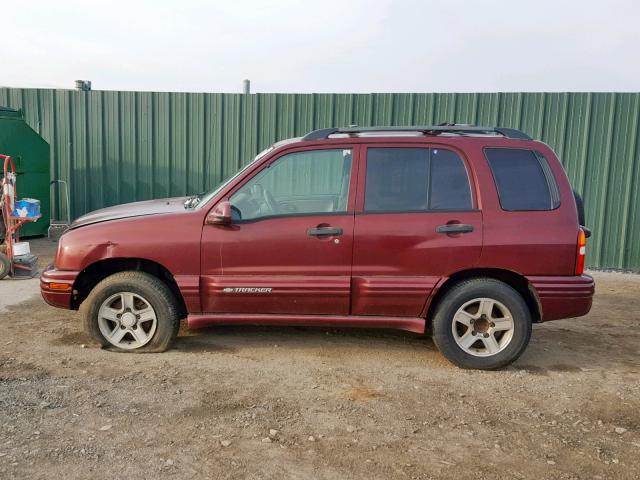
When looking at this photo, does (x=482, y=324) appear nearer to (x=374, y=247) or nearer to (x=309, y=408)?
(x=374, y=247)

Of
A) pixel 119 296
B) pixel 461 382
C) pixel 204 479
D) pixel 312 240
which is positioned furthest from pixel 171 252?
pixel 461 382

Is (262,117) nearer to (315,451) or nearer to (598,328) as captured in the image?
(598,328)

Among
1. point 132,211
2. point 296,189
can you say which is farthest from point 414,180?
point 132,211

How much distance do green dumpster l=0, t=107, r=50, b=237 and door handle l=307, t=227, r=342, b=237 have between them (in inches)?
272

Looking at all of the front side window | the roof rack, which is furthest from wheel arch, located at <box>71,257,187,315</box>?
the roof rack

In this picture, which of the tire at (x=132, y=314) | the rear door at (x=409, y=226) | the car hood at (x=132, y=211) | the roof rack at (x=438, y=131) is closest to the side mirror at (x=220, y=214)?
the car hood at (x=132, y=211)

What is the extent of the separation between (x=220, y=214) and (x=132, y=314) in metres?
1.14

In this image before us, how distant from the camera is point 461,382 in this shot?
13.7 ft

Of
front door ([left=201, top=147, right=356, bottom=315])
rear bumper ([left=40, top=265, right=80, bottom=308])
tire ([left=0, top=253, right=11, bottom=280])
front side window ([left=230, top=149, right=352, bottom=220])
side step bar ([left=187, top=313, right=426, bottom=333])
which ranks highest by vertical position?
front side window ([left=230, top=149, right=352, bottom=220])

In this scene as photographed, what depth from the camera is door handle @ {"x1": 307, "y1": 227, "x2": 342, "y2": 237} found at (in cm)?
430

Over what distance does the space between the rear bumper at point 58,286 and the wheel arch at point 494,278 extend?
2876mm

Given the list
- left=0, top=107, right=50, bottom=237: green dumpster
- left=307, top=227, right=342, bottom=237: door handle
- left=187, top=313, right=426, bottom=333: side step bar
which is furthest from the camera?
left=0, top=107, right=50, bottom=237: green dumpster

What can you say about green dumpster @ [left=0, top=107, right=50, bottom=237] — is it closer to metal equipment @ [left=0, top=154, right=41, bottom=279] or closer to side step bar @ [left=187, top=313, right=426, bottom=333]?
metal equipment @ [left=0, top=154, right=41, bottom=279]

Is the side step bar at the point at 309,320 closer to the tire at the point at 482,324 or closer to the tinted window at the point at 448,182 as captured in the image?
the tire at the point at 482,324
